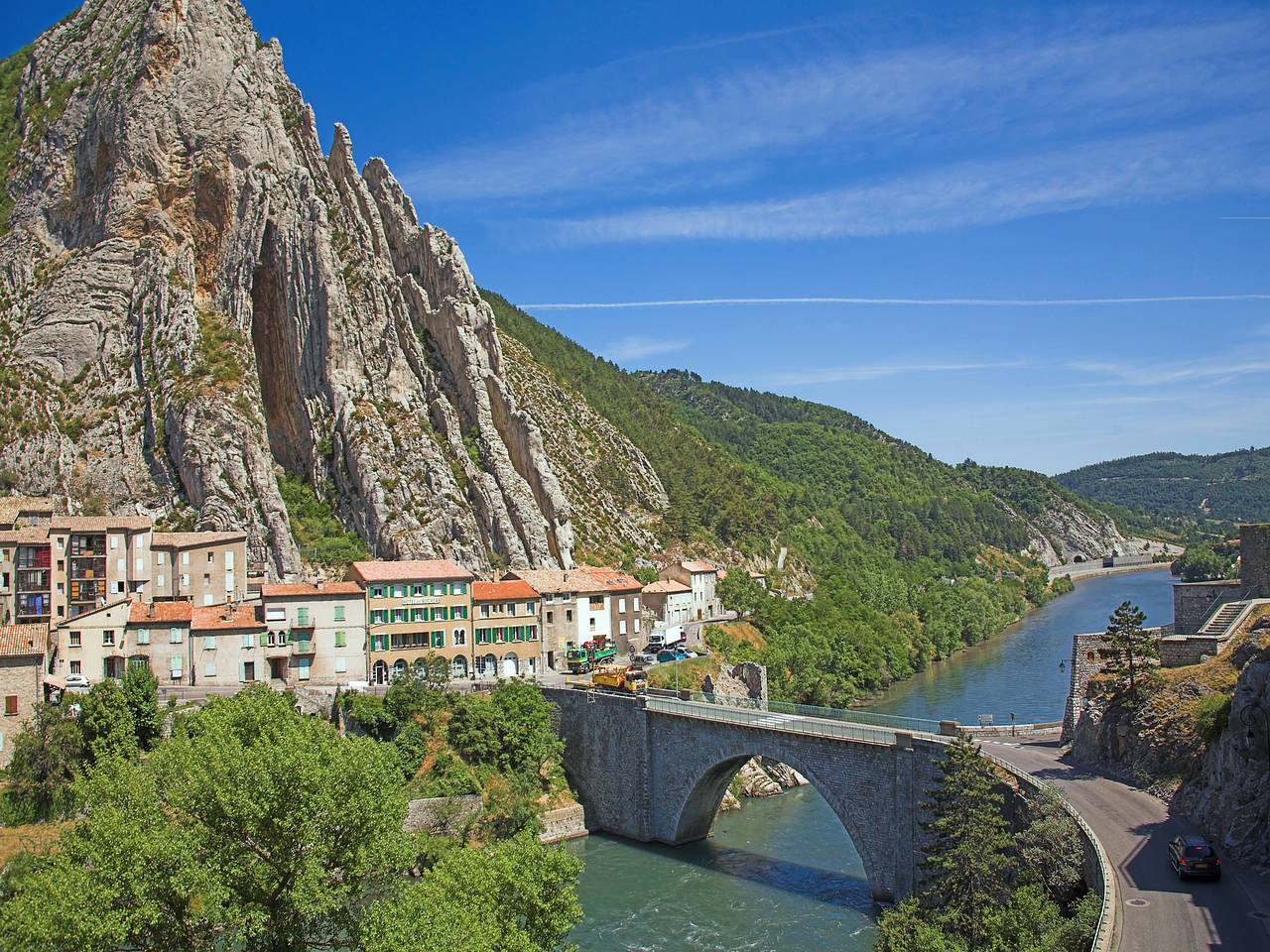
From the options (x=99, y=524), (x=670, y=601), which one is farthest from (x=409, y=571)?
(x=670, y=601)

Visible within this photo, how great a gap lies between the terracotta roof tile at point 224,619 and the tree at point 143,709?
741 centimetres

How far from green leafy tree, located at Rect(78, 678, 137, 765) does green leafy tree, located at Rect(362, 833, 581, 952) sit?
19.6m

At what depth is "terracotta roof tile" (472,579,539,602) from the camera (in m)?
63.6

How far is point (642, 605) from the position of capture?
263 ft

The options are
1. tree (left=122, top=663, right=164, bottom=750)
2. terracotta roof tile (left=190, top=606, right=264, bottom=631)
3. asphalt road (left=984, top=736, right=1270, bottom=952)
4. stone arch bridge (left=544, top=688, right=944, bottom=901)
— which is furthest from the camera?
terracotta roof tile (left=190, top=606, right=264, bottom=631)

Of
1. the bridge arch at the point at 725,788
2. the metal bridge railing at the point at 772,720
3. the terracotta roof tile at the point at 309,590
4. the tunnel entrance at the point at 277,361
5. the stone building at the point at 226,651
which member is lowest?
the bridge arch at the point at 725,788

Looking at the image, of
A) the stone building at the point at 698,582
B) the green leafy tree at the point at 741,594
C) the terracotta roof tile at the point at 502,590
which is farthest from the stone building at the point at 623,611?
the green leafy tree at the point at 741,594

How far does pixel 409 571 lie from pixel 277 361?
3764cm

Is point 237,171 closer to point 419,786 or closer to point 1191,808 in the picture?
point 419,786

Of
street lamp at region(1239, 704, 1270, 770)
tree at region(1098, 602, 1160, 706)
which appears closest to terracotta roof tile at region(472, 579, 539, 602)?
tree at region(1098, 602, 1160, 706)

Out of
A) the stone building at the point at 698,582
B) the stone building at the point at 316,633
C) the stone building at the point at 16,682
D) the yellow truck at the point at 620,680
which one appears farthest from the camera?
the stone building at the point at 698,582

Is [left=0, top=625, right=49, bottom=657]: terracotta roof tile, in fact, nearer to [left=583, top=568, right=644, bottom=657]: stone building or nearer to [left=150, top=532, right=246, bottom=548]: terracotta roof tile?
[left=150, top=532, right=246, bottom=548]: terracotta roof tile

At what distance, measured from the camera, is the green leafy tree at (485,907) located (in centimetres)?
2641

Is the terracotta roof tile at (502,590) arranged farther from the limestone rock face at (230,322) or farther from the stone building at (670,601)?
the stone building at (670,601)
